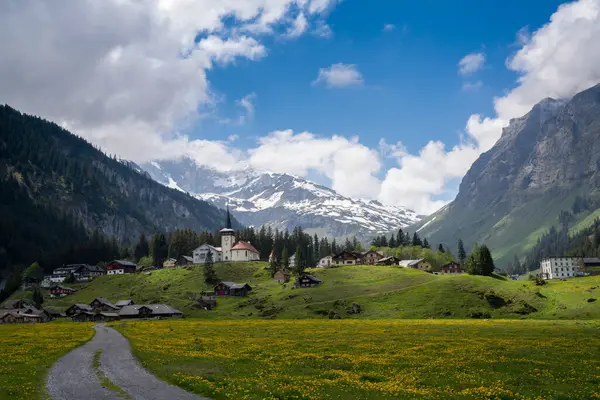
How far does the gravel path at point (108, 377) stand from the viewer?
1167 inches

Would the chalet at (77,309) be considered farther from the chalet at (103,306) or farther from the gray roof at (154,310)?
the gray roof at (154,310)

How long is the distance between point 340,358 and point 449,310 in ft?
267

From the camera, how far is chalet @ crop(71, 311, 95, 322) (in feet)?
497

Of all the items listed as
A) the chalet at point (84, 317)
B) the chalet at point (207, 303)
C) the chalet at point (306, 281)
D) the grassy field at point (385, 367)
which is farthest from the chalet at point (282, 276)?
the grassy field at point (385, 367)

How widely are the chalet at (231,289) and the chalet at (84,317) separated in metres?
40.2

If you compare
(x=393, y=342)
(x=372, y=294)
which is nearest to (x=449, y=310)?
(x=372, y=294)

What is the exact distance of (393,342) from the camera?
2295 inches

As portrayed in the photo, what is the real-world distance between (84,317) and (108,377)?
128 meters

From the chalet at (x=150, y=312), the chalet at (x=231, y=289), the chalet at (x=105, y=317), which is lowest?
the chalet at (x=105, y=317)

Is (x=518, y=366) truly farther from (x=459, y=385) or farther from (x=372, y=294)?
(x=372, y=294)

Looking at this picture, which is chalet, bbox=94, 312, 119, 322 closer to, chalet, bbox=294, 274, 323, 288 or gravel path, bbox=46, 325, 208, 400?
chalet, bbox=294, 274, 323, 288

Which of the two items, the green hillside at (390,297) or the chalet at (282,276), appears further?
the chalet at (282,276)

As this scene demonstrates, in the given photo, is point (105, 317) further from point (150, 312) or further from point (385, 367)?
point (385, 367)

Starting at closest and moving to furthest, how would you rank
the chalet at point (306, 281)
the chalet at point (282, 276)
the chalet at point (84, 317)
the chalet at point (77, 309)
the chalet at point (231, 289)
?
the chalet at point (84, 317) < the chalet at point (77, 309) < the chalet at point (306, 281) < the chalet at point (231, 289) < the chalet at point (282, 276)
